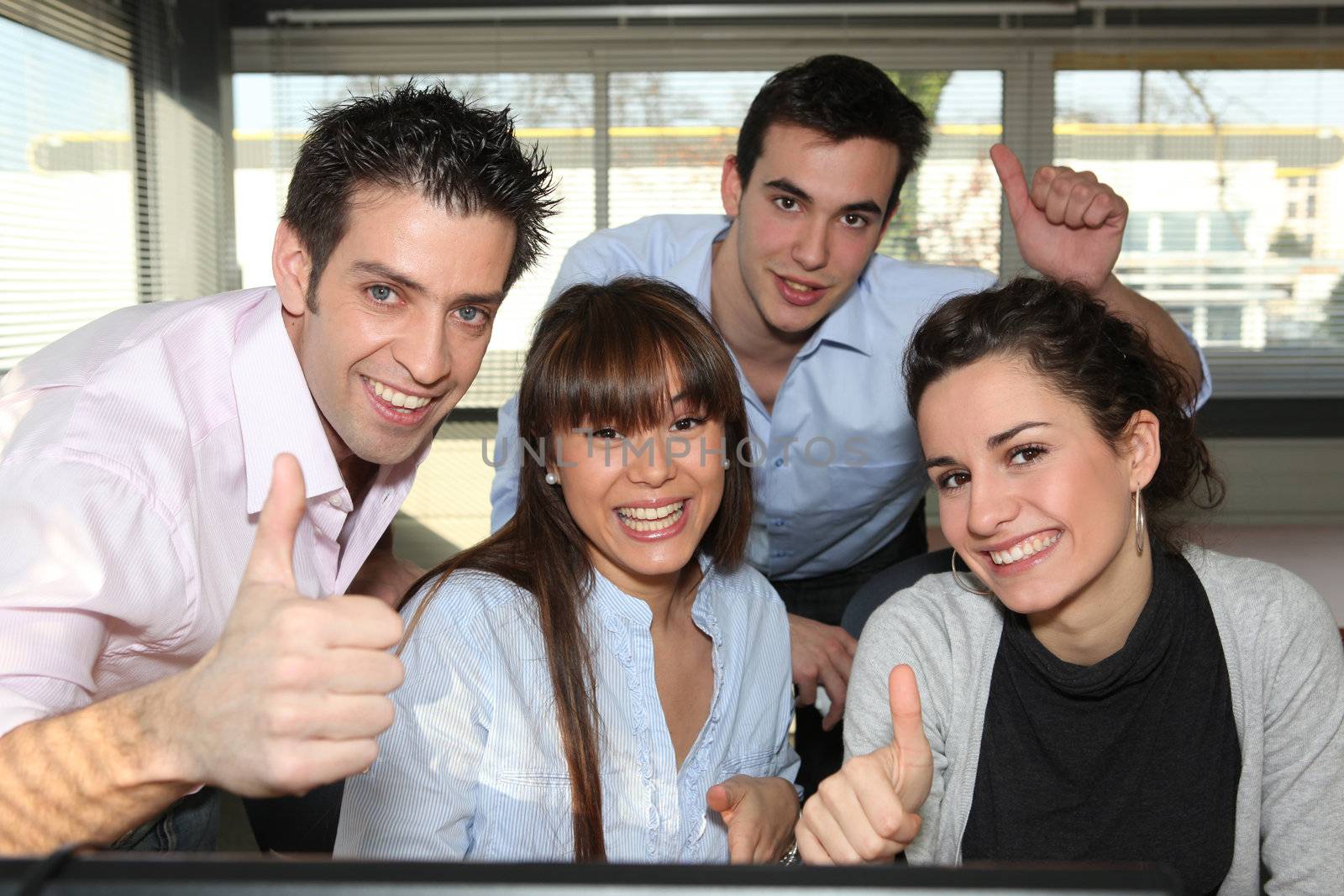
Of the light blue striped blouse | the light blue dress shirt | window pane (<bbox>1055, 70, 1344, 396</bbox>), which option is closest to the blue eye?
the light blue striped blouse

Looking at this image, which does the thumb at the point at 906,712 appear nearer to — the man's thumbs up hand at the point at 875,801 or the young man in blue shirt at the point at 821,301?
the man's thumbs up hand at the point at 875,801

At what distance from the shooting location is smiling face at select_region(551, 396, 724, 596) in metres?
1.47

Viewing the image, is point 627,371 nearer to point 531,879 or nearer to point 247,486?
point 247,486

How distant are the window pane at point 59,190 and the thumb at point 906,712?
299cm

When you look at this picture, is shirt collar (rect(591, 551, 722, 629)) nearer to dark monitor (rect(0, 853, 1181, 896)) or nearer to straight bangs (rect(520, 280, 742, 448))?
straight bangs (rect(520, 280, 742, 448))

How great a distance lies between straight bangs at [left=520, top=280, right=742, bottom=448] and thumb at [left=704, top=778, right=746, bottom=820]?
458 millimetres

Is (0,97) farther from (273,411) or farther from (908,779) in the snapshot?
(908,779)

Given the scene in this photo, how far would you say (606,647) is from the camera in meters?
1.48

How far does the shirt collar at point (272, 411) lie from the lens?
1392 mm

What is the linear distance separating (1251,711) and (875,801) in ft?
2.22

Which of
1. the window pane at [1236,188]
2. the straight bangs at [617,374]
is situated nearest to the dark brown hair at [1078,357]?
the straight bangs at [617,374]

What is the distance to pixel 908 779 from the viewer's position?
3.30 ft

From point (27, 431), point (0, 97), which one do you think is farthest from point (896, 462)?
point (0, 97)

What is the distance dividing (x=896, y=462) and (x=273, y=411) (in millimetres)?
1189
